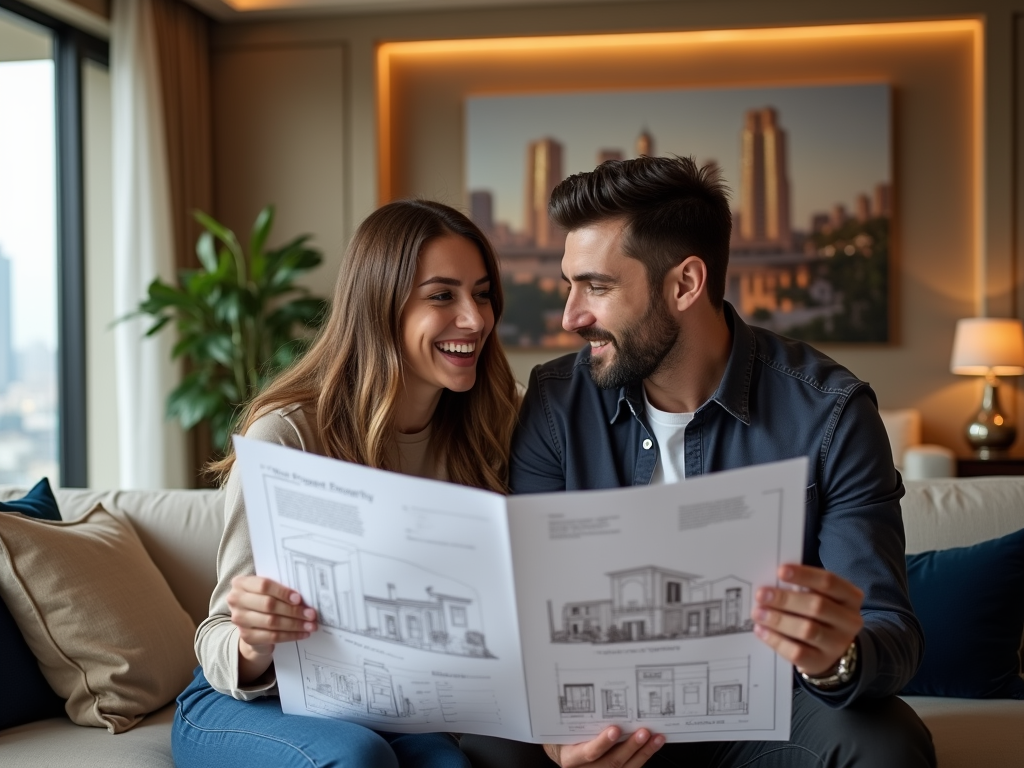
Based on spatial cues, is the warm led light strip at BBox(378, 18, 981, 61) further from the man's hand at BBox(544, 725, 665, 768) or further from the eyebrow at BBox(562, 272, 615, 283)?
the man's hand at BBox(544, 725, 665, 768)

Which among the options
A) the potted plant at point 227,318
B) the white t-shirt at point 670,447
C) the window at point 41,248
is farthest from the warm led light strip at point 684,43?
the white t-shirt at point 670,447

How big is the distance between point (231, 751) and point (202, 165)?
3992mm

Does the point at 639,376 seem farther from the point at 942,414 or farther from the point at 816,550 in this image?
the point at 942,414

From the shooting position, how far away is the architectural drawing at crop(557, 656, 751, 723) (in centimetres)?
122

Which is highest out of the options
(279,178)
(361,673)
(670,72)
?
(670,72)

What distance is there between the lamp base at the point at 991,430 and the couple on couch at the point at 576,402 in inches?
124

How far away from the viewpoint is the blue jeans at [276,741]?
1.37m

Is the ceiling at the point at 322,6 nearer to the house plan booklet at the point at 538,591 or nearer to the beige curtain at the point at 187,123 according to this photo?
the beige curtain at the point at 187,123

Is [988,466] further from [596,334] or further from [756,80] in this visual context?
[596,334]

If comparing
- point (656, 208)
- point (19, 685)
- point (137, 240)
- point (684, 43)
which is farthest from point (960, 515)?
point (137, 240)

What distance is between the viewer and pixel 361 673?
1345 mm

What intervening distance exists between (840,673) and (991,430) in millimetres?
3621

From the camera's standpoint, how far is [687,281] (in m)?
1.74

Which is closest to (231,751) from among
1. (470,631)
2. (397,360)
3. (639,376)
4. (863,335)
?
(470,631)
